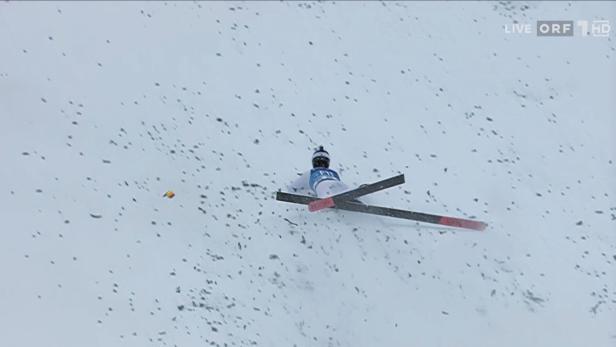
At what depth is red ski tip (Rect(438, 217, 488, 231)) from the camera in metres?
6.98

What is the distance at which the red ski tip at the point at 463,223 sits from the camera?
22.9 ft

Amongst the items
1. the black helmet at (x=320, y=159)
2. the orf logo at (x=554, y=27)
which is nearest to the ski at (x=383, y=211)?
the black helmet at (x=320, y=159)

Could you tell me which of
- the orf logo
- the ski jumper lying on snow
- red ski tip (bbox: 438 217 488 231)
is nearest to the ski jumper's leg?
the ski jumper lying on snow

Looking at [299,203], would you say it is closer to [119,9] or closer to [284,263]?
[284,263]

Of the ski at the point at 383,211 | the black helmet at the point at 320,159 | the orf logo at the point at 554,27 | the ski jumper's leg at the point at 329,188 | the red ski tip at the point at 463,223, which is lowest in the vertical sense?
the red ski tip at the point at 463,223

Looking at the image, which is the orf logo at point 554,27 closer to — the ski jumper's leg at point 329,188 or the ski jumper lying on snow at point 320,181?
the ski jumper lying on snow at point 320,181

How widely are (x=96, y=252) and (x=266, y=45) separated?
4.41 metres

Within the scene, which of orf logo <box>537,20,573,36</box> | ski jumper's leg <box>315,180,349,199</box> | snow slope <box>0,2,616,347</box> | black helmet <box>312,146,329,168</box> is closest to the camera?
snow slope <box>0,2,616,347</box>

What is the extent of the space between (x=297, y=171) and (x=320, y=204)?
98 centimetres

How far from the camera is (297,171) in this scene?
25.4ft

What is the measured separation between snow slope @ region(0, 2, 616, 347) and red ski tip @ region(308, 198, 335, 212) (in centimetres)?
18

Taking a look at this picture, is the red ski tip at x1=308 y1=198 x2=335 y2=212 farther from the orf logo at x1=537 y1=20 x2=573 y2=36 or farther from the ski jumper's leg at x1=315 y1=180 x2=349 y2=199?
the orf logo at x1=537 y1=20 x2=573 y2=36

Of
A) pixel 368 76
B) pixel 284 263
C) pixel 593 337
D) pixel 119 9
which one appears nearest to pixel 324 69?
pixel 368 76

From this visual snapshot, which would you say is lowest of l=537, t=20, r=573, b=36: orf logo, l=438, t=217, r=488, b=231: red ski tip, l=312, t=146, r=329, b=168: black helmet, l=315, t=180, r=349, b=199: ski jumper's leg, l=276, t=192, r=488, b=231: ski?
l=438, t=217, r=488, b=231: red ski tip
